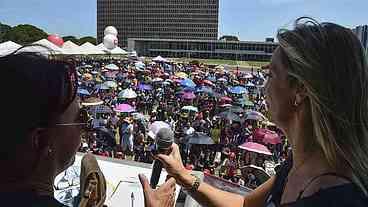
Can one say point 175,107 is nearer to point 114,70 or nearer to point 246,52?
point 114,70

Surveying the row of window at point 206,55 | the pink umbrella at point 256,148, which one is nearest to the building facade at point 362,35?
the pink umbrella at point 256,148

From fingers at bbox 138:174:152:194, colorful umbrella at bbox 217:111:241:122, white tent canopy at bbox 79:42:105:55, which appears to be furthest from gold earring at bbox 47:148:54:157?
white tent canopy at bbox 79:42:105:55

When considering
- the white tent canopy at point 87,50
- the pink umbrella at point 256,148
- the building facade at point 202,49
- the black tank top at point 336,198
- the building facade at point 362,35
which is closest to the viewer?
the black tank top at point 336,198

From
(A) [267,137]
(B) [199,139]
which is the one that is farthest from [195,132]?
(A) [267,137]

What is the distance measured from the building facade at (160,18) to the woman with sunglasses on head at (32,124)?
5014 inches

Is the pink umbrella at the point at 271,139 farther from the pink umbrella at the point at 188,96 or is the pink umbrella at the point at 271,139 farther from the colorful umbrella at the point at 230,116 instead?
the pink umbrella at the point at 188,96

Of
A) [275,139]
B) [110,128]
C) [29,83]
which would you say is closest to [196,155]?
[275,139]

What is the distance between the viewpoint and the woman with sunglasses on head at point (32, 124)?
0.99 meters

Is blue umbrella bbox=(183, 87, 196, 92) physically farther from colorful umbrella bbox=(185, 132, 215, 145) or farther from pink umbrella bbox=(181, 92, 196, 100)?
colorful umbrella bbox=(185, 132, 215, 145)

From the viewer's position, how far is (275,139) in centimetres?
1188

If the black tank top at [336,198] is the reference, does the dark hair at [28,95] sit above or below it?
above

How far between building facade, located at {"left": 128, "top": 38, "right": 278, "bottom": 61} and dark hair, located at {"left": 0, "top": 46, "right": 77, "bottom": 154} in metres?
106

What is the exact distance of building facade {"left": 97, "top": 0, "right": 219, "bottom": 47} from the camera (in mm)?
129375

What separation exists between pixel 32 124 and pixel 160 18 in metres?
132
